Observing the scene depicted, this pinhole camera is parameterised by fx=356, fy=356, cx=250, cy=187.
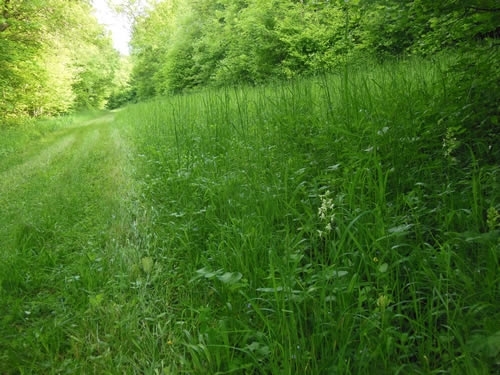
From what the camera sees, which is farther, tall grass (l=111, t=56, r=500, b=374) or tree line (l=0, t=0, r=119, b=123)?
tree line (l=0, t=0, r=119, b=123)

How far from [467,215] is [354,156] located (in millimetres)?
808

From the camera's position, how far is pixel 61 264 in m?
A: 2.59

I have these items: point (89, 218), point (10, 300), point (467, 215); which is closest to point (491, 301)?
point (467, 215)

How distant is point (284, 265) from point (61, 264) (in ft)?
5.73

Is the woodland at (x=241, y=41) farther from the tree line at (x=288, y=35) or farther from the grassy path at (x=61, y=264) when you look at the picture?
the grassy path at (x=61, y=264)

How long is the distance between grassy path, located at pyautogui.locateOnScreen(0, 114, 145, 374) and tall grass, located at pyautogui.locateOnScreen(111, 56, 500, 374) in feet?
0.91

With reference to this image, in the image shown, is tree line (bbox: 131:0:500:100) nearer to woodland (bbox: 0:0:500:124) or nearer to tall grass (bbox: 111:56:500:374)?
woodland (bbox: 0:0:500:124)

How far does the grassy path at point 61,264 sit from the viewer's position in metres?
1.78

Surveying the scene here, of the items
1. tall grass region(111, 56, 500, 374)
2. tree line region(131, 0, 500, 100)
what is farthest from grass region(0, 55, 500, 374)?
tree line region(131, 0, 500, 100)

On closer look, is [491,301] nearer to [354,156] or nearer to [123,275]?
[354,156]

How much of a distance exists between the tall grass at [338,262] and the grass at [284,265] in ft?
0.04

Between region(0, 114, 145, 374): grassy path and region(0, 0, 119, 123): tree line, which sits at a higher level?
region(0, 0, 119, 123): tree line

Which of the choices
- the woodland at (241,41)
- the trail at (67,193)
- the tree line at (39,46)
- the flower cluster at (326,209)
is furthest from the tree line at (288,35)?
the tree line at (39,46)

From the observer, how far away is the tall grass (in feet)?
4.48
